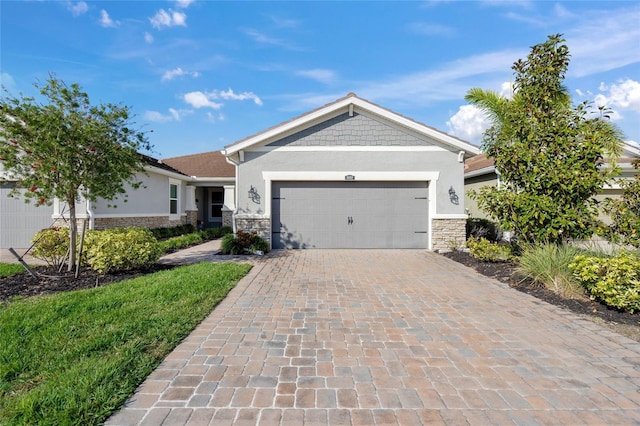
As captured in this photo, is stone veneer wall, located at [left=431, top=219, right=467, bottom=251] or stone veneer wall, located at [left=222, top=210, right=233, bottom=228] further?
stone veneer wall, located at [left=222, top=210, right=233, bottom=228]

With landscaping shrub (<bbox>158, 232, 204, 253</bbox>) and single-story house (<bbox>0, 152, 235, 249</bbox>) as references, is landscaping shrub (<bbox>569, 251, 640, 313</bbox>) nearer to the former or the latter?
single-story house (<bbox>0, 152, 235, 249</bbox>)

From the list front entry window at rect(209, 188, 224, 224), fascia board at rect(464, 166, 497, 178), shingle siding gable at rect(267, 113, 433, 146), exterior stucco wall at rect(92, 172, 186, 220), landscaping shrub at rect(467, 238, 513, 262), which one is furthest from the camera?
front entry window at rect(209, 188, 224, 224)

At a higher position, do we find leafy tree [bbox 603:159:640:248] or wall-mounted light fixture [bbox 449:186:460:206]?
wall-mounted light fixture [bbox 449:186:460:206]

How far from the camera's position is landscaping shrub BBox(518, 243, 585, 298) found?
566 centimetres

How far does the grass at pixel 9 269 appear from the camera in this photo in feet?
22.7

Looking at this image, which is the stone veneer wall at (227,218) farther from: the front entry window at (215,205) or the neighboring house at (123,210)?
the neighboring house at (123,210)

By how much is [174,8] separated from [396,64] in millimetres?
7729

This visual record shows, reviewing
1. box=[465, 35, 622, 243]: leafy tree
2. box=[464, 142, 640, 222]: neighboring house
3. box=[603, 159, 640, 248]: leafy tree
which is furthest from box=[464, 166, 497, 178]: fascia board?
box=[603, 159, 640, 248]: leafy tree

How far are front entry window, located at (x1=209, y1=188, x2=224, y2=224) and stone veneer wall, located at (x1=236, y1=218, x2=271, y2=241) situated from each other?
9.67 meters

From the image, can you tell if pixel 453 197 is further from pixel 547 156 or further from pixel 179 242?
pixel 179 242

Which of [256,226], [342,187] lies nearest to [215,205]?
[256,226]

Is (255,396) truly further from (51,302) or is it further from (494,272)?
(494,272)

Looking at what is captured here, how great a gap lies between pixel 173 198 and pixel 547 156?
50.8 ft

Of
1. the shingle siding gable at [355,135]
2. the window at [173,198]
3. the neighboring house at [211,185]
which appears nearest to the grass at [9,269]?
the shingle siding gable at [355,135]
